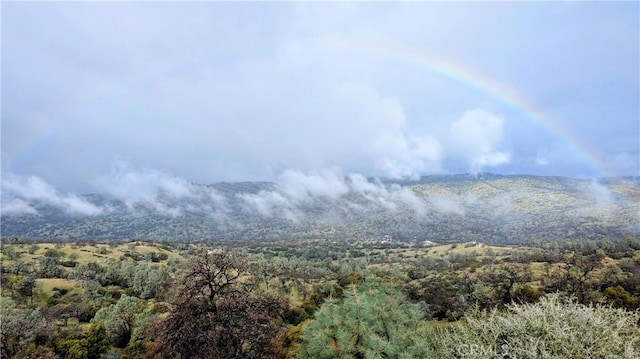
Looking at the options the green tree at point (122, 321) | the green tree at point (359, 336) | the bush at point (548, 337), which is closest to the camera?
the bush at point (548, 337)

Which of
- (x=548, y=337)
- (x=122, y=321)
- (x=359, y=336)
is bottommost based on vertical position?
(x=122, y=321)

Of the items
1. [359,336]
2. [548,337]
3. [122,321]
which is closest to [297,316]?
[122,321]

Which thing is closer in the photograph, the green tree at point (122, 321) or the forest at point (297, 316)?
the forest at point (297, 316)

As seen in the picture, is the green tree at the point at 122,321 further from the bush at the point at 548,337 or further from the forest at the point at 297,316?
the bush at the point at 548,337

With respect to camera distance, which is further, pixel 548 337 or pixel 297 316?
→ pixel 297 316

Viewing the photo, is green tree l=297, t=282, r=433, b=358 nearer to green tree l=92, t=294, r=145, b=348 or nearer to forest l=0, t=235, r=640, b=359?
forest l=0, t=235, r=640, b=359

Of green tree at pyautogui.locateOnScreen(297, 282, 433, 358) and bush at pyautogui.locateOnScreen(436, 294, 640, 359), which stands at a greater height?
bush at pyautogui.locateOnScreen(436, 294, 640, 359)

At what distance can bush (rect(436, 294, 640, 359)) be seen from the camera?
48.1 feet

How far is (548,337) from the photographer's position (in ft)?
51.5

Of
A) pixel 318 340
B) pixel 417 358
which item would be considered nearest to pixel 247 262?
pixel 318 340

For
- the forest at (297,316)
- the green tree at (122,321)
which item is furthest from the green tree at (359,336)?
the green tree at (122,321)

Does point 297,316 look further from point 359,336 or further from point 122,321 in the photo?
point 359,336

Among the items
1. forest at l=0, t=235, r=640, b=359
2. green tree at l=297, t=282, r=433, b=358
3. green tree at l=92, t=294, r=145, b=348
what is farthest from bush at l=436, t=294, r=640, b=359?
green tree at l=92, t=294, r=145, b=348

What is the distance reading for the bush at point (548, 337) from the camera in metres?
14.7
